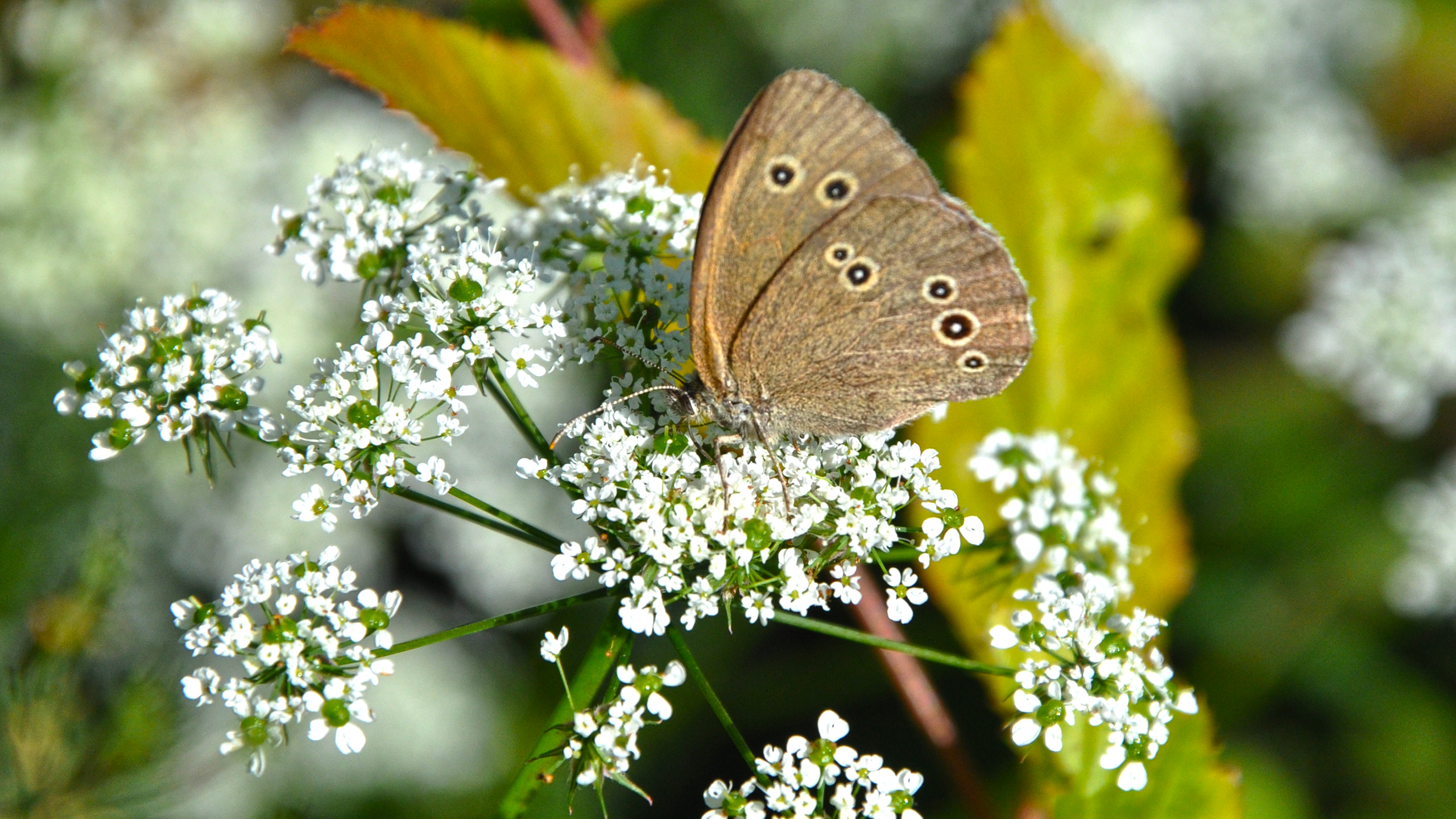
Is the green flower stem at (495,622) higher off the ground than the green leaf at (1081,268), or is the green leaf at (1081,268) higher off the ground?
the green leaf at (1081,268)

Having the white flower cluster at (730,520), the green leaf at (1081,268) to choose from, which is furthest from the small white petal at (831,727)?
the green leaf at (1081,268)

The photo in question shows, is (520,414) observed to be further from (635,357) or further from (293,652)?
(293,652)

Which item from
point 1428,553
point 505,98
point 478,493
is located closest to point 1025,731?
point 505,98

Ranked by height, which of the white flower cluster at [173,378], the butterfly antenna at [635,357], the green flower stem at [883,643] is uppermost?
the butterfly antenna at [635,357]

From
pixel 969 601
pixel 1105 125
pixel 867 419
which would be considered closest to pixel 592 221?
pixel 867 419

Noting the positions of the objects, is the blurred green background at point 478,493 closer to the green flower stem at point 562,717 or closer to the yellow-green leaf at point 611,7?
the yellow-green leaf at point 611,7

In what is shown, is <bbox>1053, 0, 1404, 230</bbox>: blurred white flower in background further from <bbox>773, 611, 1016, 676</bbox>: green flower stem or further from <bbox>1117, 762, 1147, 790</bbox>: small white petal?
<bbox>773, 611, 1016, 676</bbox>: green flower stem
